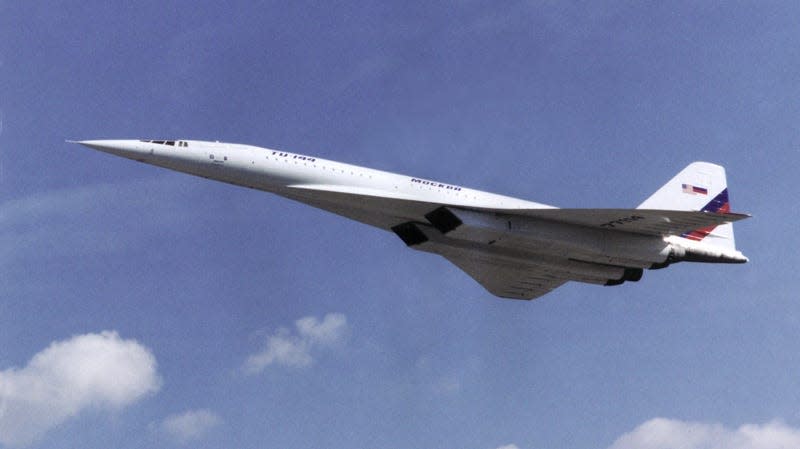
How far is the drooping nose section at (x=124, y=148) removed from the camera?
67.6 feet

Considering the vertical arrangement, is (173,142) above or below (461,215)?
above

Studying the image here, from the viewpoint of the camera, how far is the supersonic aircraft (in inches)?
838

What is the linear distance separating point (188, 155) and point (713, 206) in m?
14.0

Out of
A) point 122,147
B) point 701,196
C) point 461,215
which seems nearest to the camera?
point 122,147

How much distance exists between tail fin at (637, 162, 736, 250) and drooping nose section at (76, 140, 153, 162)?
12.7 metres

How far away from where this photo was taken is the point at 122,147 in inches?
816

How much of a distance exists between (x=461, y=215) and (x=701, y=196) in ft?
25.2

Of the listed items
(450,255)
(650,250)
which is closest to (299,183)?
(450,255)

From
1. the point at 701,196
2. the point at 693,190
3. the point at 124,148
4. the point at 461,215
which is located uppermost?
the point at 693,190

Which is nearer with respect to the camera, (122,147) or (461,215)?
(122,147)

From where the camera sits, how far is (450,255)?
76.1 feet

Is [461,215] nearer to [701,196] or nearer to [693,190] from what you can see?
[693,190]

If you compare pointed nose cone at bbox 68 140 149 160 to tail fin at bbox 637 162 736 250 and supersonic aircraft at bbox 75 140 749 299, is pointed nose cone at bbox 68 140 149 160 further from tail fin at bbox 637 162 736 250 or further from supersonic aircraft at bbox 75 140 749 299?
tail fin at bbox 637 162 736 250

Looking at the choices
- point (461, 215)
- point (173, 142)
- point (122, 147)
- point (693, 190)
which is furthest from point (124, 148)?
point (693, 190)
